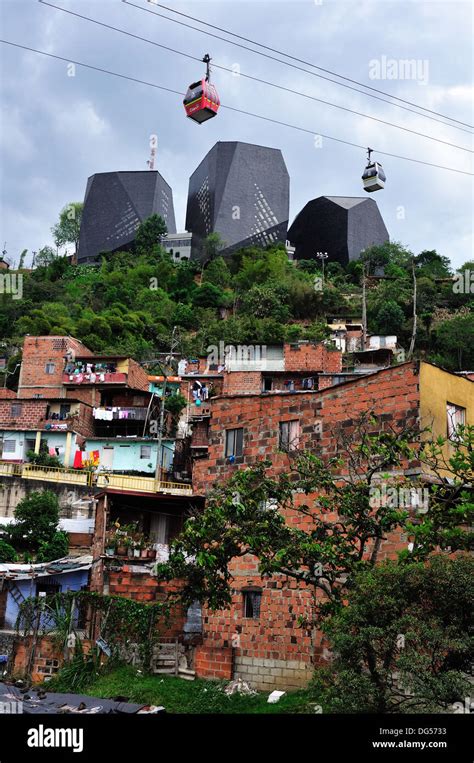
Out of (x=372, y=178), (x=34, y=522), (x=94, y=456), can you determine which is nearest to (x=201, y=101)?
(x=372, y=178)

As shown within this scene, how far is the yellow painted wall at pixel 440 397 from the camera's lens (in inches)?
605

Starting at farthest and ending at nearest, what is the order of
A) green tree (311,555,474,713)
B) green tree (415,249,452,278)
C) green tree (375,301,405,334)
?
green tree (415,249,452,278) → green tree (375,301,405,334) → green tree (311,555,474,713)

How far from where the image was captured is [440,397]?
52.2 ft

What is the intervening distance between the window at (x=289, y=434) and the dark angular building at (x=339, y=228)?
65564 mm

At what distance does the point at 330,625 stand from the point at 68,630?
9228 millimetres

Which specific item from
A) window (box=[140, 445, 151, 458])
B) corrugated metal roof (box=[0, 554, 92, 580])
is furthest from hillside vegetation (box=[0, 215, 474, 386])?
corrugated metal roof (box=[0, 554, 92, 580])

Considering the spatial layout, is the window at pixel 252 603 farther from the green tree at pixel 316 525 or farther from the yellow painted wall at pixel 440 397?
the yellow painted wall at pixel 440 397

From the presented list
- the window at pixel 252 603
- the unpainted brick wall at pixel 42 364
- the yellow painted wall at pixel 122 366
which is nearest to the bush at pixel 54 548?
the window at pixel 252 603

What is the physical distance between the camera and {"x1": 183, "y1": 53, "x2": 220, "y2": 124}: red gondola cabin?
15898mm

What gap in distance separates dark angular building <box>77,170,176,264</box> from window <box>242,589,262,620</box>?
233ft

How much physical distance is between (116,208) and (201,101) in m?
73.7

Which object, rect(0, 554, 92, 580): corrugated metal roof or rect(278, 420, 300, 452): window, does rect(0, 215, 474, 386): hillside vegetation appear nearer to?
rect(0, 554, 92, 580): corrugated metal roof
